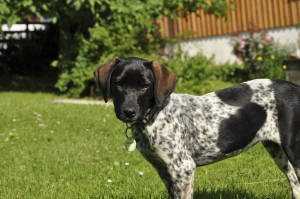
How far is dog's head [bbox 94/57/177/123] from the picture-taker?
139 inches

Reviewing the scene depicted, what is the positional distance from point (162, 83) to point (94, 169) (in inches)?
108

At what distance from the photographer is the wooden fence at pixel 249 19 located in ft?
48.9

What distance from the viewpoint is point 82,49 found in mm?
13500

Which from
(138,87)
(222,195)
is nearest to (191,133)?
(138,87)

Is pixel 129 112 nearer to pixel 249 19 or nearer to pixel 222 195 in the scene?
pixel 222 195

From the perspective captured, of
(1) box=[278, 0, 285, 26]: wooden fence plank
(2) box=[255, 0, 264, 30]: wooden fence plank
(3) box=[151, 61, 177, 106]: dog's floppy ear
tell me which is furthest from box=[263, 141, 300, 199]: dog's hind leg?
(2) box=[255, 0, 264, 30]: wooden fence plank

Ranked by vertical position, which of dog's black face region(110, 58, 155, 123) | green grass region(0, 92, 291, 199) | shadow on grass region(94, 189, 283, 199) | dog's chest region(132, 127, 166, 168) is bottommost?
shadow on grass region(94, 189, 283, 199)

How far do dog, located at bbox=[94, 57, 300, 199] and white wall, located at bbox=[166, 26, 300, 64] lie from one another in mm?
11001

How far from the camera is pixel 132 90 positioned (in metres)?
3.59

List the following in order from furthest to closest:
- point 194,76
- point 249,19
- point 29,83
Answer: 1. point 29,83
2. point 249,19
3. point 194,76

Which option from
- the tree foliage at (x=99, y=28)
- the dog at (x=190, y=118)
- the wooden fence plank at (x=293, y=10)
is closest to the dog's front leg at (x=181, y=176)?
the dog at (x=190, y=118)

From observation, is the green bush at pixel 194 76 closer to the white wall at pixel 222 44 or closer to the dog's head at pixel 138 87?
the white wall at pixel 222 44

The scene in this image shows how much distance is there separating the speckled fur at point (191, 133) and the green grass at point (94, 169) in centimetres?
79

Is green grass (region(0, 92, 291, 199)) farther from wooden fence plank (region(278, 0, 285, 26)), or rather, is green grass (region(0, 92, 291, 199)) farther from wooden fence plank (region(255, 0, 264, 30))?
wooden fence plank (region(278, 0, 285, 26))
